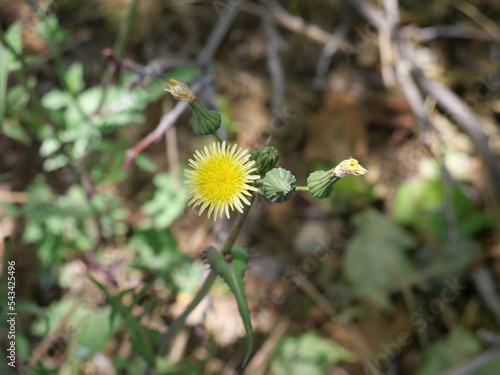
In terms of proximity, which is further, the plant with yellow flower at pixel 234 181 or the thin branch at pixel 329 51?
the thin branch at pixel 329 51

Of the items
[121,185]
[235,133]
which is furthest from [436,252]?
[121,185]

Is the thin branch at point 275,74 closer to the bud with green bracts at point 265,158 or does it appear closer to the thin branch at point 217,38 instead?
the thin branch at point 217,38

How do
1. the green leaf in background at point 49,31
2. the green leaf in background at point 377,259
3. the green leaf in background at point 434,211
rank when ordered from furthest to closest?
the green leaf in background at point 434,211 → the green leaf in background at point 377,259 → the green leaf in background at point 49,31

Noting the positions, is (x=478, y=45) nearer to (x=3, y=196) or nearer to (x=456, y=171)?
(x=456, y=171)

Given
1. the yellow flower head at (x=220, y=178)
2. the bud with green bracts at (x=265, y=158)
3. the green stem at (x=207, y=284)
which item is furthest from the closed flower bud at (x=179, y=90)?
the green stem at (x=207, y=284)

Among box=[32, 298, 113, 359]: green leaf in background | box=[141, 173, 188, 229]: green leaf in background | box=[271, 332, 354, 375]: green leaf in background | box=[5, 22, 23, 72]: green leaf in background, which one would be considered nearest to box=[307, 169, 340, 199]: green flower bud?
box=[32, 298, 113, 359]: green leaf in background

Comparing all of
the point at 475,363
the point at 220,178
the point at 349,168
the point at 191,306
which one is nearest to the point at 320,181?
the point at 349,168

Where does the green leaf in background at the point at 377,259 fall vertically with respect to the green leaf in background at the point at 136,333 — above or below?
above
